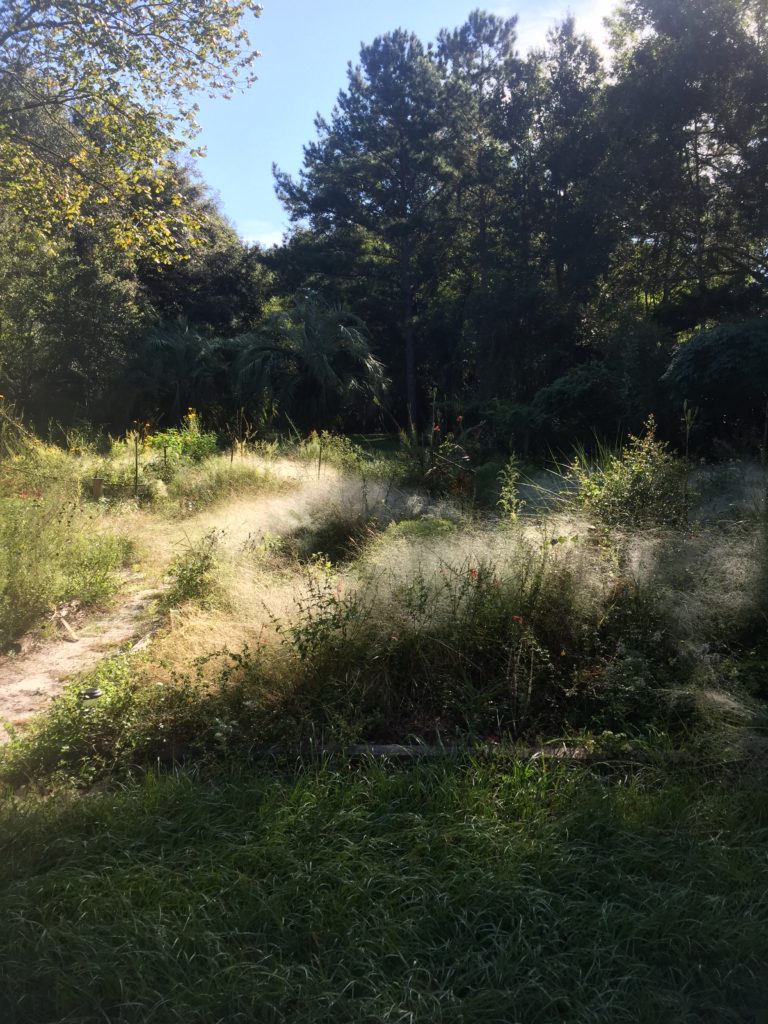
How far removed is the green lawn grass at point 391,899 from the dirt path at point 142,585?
5.46 ft

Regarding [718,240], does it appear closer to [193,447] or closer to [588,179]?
[588,179]

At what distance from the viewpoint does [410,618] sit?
158 inches

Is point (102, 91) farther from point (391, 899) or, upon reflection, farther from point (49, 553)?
point (391, 899)

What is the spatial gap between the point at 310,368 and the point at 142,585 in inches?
493

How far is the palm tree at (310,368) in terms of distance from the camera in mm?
18297

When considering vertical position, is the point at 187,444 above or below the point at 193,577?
above

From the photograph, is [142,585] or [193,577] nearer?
[193,577]

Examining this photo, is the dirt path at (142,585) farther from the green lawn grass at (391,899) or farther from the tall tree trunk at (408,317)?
the tall tree trunk at (408,317)

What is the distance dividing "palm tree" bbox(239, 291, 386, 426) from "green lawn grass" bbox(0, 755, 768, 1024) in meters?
15.7

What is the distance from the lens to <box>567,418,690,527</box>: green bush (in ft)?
18.5

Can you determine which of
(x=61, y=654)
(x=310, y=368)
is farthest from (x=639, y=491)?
(x=310, y=368)

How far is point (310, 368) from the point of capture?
728 inches

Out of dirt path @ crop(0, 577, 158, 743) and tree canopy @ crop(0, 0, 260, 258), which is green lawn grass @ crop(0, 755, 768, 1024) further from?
tree canopy @ crop(0, 0, 260, 258)

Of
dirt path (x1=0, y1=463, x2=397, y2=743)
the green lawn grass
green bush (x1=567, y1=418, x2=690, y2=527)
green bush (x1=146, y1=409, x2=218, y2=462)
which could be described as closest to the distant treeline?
green bush (x1=146, y1=409, x2=218, y2=462)
